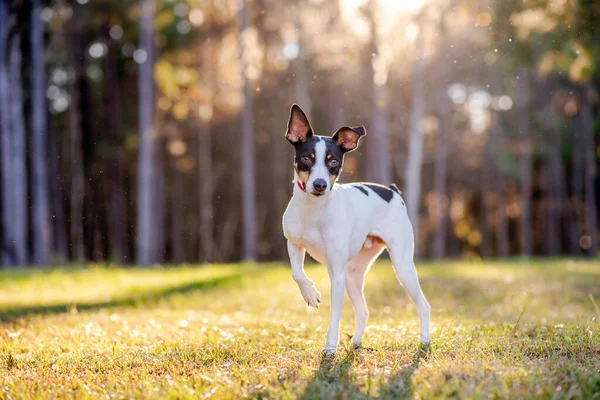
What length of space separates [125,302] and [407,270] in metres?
7.05

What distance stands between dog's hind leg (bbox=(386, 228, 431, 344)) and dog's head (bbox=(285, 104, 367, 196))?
112 centimetres

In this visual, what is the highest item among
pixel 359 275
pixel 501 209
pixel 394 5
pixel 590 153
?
pixel 394 5

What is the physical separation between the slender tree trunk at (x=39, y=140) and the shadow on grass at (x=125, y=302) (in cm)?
866

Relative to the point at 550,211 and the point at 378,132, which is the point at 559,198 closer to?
the point at 550,211

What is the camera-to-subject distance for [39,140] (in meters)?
21.3

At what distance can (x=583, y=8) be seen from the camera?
14031 mm

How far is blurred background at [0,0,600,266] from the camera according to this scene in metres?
21.2

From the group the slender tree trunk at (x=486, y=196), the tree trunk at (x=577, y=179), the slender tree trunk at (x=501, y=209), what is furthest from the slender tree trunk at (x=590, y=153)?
the slender tree trunk at (x=501, y=209)

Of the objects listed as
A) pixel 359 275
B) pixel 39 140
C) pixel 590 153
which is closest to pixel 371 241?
pixel 359 275

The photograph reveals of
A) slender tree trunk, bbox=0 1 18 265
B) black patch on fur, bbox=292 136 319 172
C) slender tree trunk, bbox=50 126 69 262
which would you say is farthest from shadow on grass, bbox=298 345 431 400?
slender tree trunk, bbox=50 126 69 262

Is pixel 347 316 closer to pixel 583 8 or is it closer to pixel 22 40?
pixel 583 8

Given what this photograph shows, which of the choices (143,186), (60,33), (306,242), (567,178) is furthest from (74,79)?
(567,178)

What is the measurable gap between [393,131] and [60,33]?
48.5ft

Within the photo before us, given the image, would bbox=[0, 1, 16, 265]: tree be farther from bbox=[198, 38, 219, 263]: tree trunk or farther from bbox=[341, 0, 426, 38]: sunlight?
bbox=[341, 0, 426, 38]: sunlight
